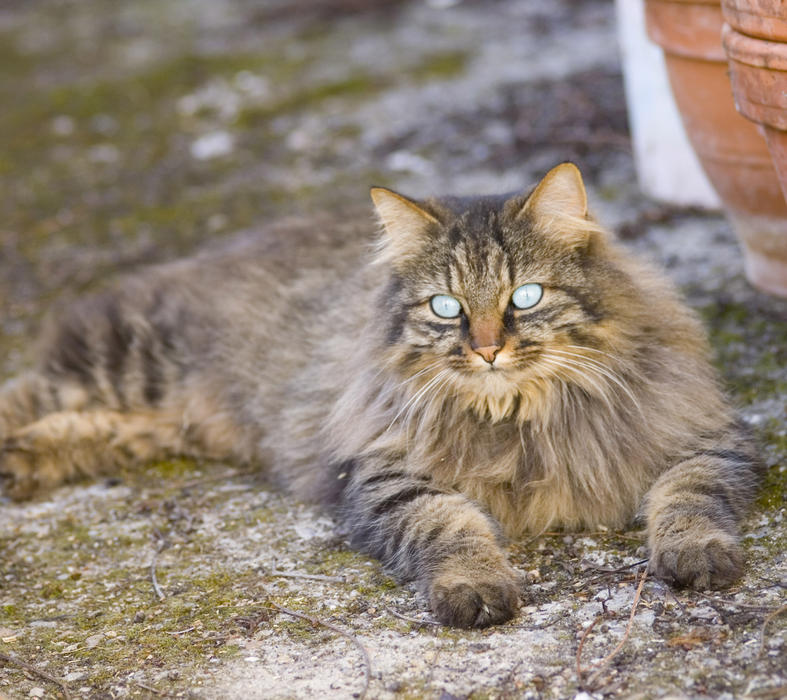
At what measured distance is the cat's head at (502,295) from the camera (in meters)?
2.58

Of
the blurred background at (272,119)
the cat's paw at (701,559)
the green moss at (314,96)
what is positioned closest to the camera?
the cat's paw at (701,559)

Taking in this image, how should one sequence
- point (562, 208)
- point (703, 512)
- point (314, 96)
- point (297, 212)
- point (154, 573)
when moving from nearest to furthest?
point (703, 512) → point (562, 208) → point (154, 573) → point (297, 212) → point (314, 96)

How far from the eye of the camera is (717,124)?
3.42 m

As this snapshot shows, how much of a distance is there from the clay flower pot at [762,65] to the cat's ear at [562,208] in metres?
0.55

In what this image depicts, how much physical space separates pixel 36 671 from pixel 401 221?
1405 mm

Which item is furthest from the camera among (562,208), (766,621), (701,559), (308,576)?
(308,576)

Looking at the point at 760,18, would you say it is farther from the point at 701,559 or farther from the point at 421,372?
the point at 701,559

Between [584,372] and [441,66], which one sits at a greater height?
[441,66]

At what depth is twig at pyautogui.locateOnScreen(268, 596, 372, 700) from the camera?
2.25 metres

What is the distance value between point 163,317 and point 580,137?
250 cm

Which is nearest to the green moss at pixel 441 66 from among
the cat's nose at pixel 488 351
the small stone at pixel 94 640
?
the cat's nose at pixel 488 351

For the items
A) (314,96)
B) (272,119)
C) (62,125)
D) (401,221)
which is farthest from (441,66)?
(401,221)

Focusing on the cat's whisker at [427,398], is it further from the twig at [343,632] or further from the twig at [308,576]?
the twig at [343,632]

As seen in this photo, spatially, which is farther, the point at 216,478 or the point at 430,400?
the point at 216,478
